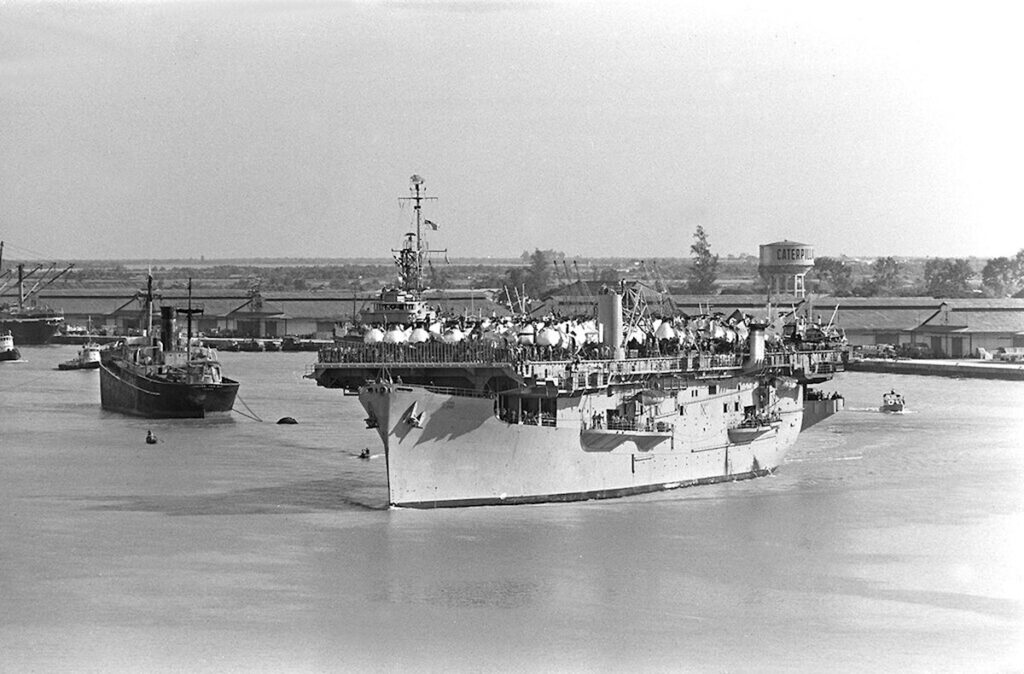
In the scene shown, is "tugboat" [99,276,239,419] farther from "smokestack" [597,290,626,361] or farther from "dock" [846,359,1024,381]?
"dock" [846,359,1024,381]

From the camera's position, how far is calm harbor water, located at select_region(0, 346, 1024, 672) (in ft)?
64.3

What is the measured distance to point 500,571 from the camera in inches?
928

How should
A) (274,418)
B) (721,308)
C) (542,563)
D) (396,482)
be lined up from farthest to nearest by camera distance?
(721,308), (274,418), (396,482), (542,563)

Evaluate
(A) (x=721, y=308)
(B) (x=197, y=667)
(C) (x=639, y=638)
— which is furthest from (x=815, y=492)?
(A) (x=721, y=308)

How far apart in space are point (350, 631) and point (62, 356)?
6894cm

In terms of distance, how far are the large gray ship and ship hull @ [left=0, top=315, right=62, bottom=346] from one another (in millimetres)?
68852

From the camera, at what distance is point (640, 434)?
1161 inches

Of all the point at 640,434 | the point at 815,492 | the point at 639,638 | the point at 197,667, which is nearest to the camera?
the point at 197,667

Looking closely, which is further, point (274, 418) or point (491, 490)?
point (274, 418)

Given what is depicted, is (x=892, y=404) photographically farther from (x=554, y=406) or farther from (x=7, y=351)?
(x=7, y=351)

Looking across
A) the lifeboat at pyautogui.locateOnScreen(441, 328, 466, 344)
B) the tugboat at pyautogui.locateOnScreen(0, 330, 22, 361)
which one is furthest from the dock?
the tugboat at pyautogui.locateOnScreen(0, 330, 22, 361)

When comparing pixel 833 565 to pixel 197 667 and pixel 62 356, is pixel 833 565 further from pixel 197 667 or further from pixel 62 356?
pixel 62 356

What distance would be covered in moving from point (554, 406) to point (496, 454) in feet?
5.31

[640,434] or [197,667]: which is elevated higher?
[640,434]
